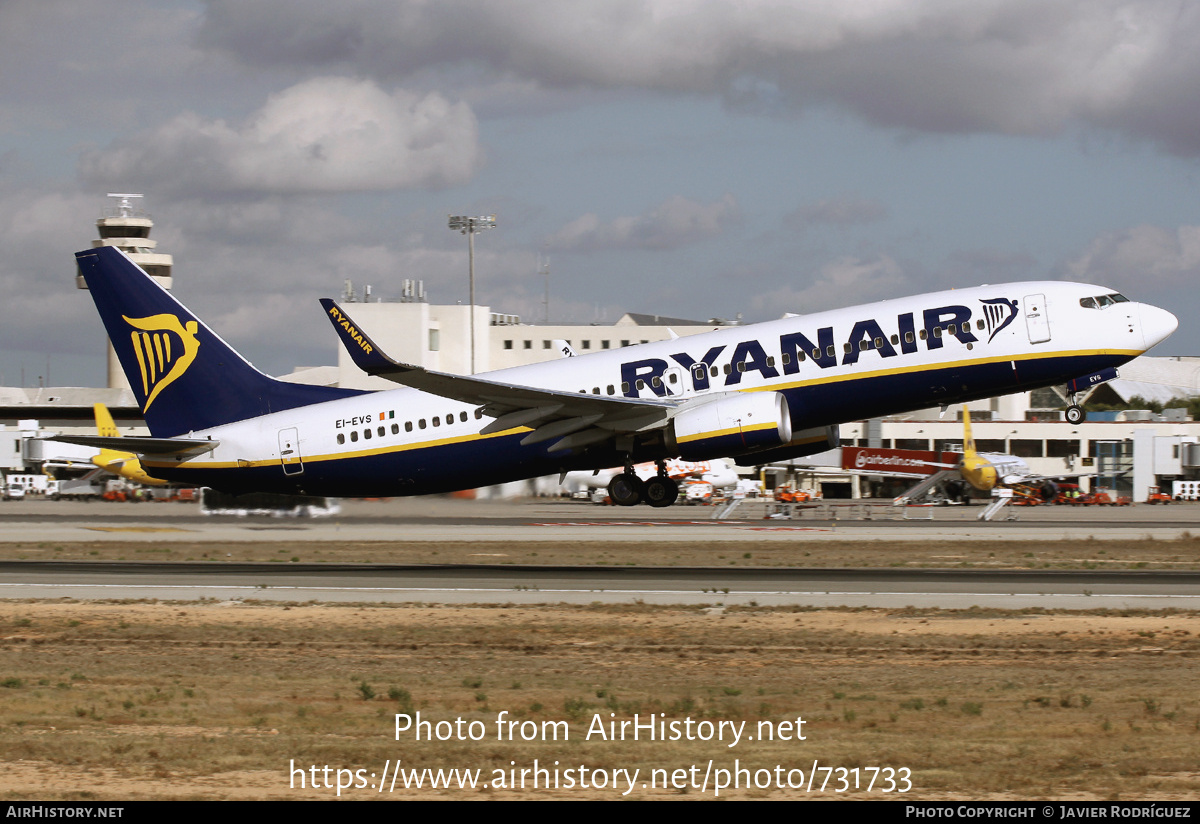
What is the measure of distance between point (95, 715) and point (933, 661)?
13.2 meters

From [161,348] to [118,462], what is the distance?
2276 cm

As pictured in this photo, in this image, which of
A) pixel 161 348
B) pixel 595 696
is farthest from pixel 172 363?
pixel 595 696

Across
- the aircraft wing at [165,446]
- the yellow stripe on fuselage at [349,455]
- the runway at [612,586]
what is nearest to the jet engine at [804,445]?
the runway at [612,586]

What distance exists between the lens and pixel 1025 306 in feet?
106

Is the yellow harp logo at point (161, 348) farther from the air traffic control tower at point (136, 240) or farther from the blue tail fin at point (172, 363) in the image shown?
the air traffic control tower at point (136, 240)

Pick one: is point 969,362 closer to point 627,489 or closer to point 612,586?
point 627,489

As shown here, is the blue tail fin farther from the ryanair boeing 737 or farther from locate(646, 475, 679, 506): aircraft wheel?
locate(646, 475, 679, 506): aircraft wheel

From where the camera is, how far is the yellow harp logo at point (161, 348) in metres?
39.7

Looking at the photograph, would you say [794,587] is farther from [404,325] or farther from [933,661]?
[404,325]

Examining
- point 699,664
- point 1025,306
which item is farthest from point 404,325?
point 699,664

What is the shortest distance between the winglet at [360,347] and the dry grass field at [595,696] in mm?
6184

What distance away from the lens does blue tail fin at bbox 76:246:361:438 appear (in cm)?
3938

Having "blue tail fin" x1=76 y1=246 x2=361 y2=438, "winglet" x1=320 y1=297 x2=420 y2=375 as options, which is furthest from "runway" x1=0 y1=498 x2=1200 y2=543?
"winglet" x1=320 y1=297 x2=420 y2=375

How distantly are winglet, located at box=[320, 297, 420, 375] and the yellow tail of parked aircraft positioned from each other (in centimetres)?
1233
